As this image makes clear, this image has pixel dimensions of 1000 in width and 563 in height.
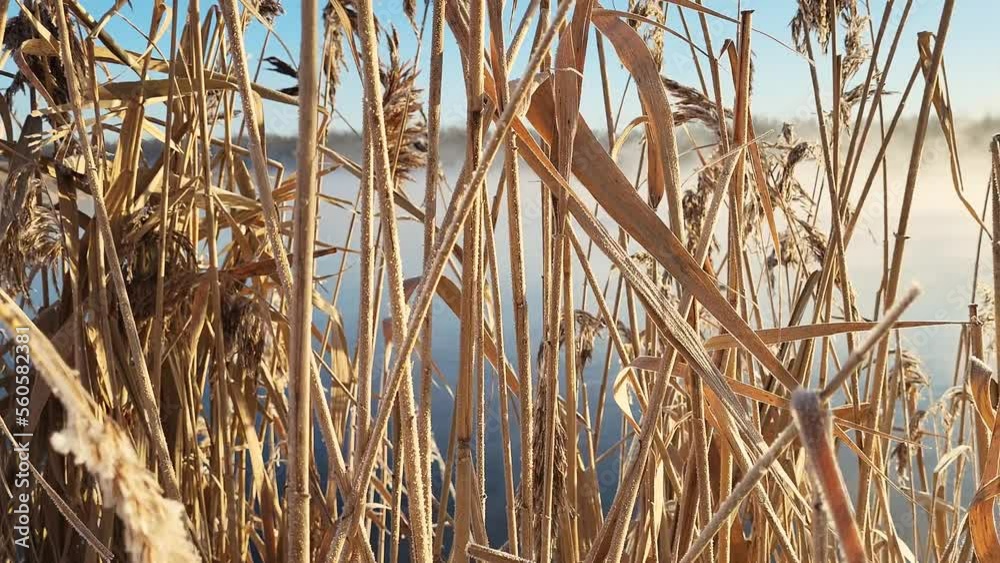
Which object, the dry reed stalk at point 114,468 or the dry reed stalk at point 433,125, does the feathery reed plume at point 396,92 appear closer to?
the dry reed stalk at point 433,125

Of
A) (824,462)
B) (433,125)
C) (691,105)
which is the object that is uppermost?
(691,105)

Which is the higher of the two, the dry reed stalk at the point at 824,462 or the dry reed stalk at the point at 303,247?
the dry reed stalk at the point at 303,247

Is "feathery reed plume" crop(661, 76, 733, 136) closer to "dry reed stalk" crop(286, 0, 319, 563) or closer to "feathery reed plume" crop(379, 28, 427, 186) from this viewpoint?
"feathery reed plume" crop(379, 28, 427, 186)

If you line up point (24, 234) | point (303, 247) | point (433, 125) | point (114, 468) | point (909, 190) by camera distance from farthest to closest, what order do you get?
point (24, 234), point (909, 190), point (433, 125), point (303, 247), point (114, 468)

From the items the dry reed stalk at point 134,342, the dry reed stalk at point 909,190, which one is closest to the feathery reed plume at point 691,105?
the dry reed stalk at point 909,190

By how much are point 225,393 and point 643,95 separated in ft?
2.15

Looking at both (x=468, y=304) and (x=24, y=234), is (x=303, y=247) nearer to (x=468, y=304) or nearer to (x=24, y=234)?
(x=468, y=304)

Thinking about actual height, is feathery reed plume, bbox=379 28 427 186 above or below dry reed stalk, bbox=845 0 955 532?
above

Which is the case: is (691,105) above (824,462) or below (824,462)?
above

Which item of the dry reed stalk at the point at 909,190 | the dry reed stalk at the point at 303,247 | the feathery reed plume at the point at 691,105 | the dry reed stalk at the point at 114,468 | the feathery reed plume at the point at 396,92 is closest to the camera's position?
the dry reed stalk at the point at 114,468

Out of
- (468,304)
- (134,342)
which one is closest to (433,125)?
(468,304)

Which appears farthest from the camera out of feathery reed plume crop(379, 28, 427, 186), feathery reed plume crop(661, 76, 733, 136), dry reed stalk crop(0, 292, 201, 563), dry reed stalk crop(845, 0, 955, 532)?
feathery reed plume crop(379, 28, 427, 186)

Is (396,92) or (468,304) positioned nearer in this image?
(468,304)

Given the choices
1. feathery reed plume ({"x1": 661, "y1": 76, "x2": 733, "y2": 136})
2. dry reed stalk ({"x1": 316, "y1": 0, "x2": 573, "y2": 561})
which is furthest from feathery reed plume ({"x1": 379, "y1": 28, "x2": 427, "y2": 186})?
dry reed stalk ({"x1": 316, "y1": 0, "x2": 573, "y2": 561})
